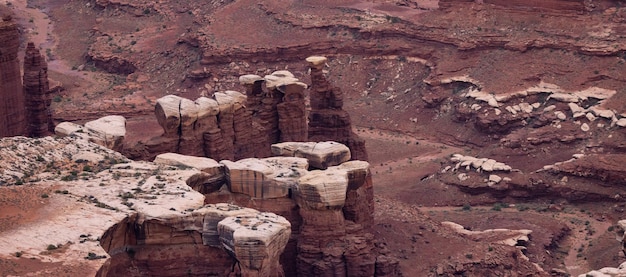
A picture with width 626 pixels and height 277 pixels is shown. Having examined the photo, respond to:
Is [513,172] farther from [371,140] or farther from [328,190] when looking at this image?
[328,190]

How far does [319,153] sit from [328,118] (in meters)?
13.2

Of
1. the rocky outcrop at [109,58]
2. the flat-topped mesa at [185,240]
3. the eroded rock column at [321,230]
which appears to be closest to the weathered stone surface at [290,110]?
the eroded rock column at [321,230]

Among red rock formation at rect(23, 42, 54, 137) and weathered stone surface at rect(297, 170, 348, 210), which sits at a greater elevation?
weathered stone surface at rect(297, 170, 348, 210)

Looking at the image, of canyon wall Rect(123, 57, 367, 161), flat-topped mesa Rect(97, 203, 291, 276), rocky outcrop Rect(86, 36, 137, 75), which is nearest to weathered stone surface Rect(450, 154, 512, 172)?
canyon wall Rect(123, 57, 367, 161)

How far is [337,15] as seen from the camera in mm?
114688

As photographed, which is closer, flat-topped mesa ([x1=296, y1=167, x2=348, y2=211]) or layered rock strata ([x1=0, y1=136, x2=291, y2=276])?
layered rock strata ([x1=0, y1=136, x2=291, y2=276])

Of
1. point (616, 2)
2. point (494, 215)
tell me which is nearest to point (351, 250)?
point (494, 215)

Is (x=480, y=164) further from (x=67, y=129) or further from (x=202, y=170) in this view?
(x=202, y=170)

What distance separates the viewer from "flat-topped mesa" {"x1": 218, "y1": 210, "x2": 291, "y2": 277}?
2163 inches

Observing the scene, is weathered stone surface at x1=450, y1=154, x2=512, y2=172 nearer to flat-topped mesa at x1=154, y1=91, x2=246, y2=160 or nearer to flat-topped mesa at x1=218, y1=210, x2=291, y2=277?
flat-topped mesa at x1=154, y1=91, x2=246, y2=160

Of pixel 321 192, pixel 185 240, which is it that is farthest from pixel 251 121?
pixel 185 240

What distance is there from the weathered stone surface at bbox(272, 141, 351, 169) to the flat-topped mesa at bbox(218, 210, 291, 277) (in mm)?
10995

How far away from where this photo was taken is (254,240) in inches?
2162

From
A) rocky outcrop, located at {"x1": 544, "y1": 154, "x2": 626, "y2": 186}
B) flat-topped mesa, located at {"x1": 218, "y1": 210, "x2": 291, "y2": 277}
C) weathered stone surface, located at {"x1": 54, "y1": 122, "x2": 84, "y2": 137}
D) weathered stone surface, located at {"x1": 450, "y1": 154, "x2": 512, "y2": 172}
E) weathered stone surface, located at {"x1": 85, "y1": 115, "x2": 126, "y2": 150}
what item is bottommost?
weathered stone surface, located at {"x1": 450, "y1": 154, "x2": 512, "y2": 172}
